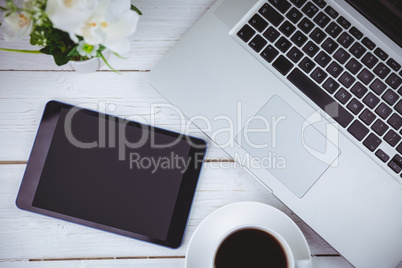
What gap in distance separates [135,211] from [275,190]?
0.81 feet

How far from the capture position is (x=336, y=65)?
23.5 inches

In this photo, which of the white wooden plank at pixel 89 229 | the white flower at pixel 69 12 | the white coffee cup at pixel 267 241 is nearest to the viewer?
the white flower at pixel 69 12

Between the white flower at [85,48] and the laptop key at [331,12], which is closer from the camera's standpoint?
the white flower at [85,48]

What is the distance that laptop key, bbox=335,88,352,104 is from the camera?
59 centimetres

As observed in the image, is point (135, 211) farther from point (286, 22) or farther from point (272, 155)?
point (286, 22)

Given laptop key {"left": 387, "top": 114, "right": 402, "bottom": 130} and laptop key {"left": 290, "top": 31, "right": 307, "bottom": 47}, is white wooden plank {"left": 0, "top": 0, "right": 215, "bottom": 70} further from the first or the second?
laptop key {"left": 387, "top": 114, "right": 402, "bottom": 130}

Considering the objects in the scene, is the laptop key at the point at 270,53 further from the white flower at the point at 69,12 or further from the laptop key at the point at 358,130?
the white flower at the point at 69,12

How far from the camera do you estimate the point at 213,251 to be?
0.55m

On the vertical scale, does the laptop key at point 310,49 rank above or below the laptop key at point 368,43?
below

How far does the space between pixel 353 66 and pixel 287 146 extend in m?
0.17

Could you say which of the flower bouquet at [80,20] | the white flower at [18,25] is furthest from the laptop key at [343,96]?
the white flower at [18,25]

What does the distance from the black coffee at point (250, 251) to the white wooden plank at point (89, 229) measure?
8 cm

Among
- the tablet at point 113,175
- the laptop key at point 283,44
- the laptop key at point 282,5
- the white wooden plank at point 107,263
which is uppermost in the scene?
the laptop key at point 282,5

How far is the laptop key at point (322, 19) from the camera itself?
60 cm
